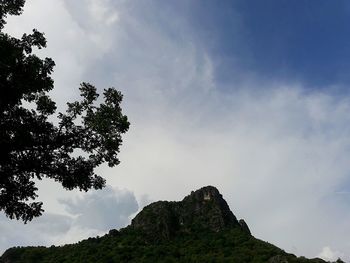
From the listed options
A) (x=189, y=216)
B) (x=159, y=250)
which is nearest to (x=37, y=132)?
(x=159, y=250)

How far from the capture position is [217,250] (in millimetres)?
98250

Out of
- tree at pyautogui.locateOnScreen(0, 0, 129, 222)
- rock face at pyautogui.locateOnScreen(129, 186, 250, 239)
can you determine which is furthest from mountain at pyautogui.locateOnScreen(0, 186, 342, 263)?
tree at pyautogui.locateOnScreen(0, 0, 129, 222)

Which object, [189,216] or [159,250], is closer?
[159,250]

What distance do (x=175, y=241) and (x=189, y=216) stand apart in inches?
445

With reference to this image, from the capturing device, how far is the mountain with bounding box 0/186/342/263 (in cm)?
9631

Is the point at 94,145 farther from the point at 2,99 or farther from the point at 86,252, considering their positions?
the point at 86,252

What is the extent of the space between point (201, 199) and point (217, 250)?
27.2 metres

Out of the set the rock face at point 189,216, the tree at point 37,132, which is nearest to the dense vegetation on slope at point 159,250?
the rock face at point 189,216

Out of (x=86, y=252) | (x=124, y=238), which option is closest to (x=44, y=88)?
(x=86, y=252)

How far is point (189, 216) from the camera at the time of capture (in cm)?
12238

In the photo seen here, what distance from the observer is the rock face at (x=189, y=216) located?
117 metres

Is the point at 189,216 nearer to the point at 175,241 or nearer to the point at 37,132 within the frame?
the point at 175,241

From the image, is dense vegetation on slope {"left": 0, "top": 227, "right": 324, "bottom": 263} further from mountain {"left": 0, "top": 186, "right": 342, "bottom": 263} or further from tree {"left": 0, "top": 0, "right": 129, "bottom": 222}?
tree {"left": 0, "top": 0, "right": 129, "bottom": 222}

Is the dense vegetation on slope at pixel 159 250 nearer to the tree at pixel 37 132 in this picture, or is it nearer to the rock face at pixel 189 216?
the rock face at pixel 189 216
